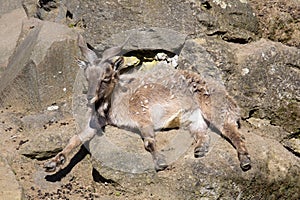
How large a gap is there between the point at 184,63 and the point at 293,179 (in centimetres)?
222

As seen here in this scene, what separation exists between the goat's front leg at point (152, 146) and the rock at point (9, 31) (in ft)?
11.3

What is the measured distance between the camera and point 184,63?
7.92 meters

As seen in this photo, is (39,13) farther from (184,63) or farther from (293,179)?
(293,179)

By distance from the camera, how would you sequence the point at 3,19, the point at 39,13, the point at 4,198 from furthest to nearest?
1. the point at 3,19
2. the point at 39,13
3. the point at 4,198

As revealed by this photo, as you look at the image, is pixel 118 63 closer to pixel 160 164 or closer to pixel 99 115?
pixel 99 115

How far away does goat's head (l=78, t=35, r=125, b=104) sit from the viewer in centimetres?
666

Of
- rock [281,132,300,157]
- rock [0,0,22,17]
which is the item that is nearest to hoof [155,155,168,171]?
rock [281,132,300,157]

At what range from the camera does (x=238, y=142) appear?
266 inches

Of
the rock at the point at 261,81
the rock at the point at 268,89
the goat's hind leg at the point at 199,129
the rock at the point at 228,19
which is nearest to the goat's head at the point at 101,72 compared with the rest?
the goat's hind leg at the point at 199,129

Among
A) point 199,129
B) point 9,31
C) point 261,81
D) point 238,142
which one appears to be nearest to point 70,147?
point 199,129

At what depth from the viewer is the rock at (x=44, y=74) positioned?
8.09 metres

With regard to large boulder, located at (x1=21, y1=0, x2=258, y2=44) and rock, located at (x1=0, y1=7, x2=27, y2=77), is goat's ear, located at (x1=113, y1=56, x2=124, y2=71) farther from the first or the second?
rock, located at (x1=0, y1=7, x2=27, y2=77)

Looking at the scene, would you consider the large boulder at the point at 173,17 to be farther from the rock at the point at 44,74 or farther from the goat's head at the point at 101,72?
the goat's head at the point at 101,72

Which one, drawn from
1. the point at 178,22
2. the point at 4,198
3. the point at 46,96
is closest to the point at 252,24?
the point at 178,22
